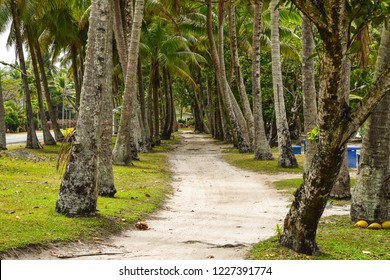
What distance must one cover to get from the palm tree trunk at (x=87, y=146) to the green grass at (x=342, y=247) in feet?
10.7

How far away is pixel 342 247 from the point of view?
24.2ft

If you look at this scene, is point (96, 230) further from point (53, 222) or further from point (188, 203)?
point (188, 203)

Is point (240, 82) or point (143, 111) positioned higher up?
point (240, 82)

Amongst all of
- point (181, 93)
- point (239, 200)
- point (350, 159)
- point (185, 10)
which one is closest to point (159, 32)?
point (185, 10)

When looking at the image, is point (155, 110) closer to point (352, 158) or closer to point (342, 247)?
point (352, 158)

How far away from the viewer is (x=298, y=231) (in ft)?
22.4

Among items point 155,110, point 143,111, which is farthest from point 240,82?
point 155,110

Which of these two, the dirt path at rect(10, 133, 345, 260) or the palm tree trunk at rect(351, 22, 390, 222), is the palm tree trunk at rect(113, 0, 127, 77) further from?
the palm tree trunk at rect(351, 22, 390, 222)

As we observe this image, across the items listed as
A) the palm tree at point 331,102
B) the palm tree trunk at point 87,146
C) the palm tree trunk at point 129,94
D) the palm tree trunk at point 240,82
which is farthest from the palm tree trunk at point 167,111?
the palm tree at point 331,102

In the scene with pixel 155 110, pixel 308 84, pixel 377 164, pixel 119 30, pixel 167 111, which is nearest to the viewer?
pixel 377 164

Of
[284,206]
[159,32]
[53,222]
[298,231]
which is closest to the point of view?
[298,231]

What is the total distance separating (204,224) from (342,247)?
11.1ft
